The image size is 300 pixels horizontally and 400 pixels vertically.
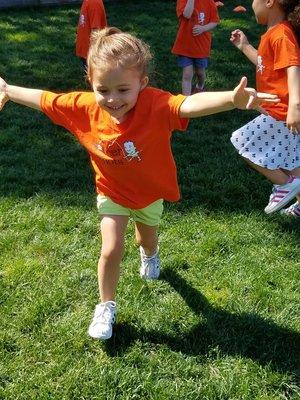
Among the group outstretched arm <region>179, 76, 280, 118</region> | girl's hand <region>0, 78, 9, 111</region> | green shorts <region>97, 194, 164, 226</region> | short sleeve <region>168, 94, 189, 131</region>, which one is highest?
outstretched arm <region>179, 76, 280, 118</region>

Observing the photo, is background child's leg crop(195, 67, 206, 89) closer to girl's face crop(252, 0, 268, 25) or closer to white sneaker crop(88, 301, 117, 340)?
girl's face crop(252, 0, 268, 25)

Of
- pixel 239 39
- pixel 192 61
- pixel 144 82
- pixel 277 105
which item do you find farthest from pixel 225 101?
pixel 192 61

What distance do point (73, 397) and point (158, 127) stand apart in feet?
4.21

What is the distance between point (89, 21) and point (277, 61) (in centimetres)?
334

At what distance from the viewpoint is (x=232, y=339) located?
2.78 metres

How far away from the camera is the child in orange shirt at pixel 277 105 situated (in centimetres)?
333

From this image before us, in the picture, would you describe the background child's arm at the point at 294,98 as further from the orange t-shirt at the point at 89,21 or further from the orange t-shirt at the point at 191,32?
the orange t-shirt at the point at 89,21

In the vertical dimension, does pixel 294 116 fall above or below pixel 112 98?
below

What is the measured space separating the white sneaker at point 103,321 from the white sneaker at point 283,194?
1388 millimetres

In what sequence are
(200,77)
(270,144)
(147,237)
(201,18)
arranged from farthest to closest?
(200,77) < (201,18) < (270,144) < (147,237)

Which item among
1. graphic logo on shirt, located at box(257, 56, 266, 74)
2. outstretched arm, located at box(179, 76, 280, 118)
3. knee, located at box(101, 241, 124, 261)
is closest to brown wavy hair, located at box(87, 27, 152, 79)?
outstretched arm, located at box(179, 76, 280, 118)

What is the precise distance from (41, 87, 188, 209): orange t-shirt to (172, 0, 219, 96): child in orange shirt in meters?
3.55

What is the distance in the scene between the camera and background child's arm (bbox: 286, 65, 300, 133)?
126 inches

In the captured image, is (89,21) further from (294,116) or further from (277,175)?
(294,116)
